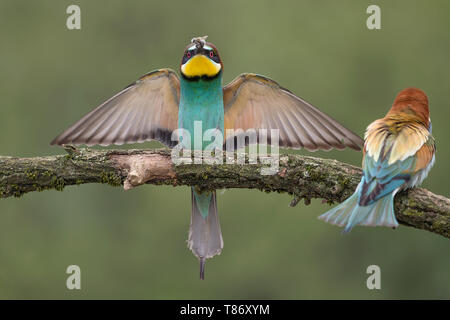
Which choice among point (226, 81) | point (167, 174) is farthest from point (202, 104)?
point (226, 81)

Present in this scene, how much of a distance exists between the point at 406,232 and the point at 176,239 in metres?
2.41

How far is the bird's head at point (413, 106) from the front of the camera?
12.4 ft

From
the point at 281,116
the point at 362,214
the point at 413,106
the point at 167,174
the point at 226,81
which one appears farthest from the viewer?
the point at 226,81

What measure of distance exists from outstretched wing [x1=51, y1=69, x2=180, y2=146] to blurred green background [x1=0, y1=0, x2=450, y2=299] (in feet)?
7.80

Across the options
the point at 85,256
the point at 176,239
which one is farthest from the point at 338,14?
the point at 85,256

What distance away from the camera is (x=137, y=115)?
435cm

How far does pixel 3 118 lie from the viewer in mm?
7355

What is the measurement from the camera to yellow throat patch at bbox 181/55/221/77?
4.36 metres

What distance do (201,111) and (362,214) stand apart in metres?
1.46

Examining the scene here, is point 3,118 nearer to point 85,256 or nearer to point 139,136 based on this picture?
Answer: point 85,256

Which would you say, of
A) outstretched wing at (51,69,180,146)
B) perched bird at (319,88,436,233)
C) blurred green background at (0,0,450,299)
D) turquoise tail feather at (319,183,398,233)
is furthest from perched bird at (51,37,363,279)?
blurred green background at (0,0,450,299)

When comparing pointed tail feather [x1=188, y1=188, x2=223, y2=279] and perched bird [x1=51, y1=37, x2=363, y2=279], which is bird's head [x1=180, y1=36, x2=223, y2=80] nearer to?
perched bird [x1=51, y1=37, x2=363, y2=279]

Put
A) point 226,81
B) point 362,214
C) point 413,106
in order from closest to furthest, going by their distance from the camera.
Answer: point 362,214
point 413,106
point 226,81

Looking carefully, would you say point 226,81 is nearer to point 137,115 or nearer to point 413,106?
point 137,115
